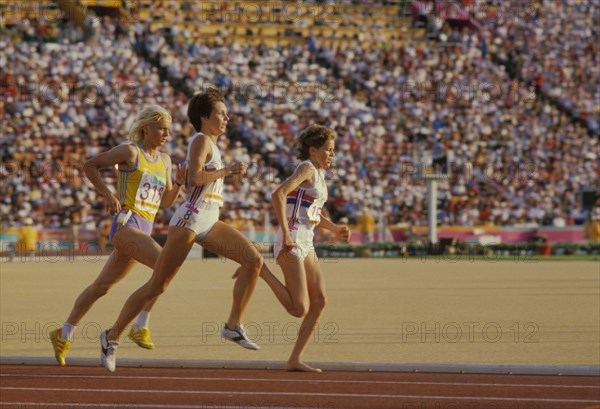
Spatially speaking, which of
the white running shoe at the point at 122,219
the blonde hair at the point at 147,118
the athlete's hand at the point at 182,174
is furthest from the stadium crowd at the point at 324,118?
the athlete's hand at the point at 182,174

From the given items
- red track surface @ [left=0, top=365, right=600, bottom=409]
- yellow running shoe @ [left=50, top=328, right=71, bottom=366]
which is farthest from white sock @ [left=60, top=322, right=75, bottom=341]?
red track surface @ [left=0, top=365, right=600, bottom=409]

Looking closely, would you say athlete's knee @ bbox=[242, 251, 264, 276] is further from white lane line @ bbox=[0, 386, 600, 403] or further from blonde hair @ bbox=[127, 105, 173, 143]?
blonde hair @ bbox=[127, 105, 173, 143]

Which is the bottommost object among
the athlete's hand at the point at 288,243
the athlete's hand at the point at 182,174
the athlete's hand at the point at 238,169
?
the athlete's hand at the point at 288,243

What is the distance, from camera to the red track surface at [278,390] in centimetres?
788

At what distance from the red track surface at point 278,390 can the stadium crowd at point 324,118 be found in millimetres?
25031

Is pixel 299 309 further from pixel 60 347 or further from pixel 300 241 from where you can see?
pixel 60 347

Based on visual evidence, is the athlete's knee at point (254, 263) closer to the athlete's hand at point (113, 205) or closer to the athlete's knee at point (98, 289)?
the athlete's hand at point (113, 205)

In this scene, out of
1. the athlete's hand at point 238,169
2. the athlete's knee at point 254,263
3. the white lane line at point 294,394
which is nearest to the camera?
the white lane line at point 294,394

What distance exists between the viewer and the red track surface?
7879 millimetres

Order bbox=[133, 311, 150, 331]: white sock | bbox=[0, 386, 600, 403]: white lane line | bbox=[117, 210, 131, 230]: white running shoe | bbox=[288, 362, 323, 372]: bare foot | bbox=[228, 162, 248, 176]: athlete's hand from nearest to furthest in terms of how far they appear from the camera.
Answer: bbox=[0, 386, 600, 403]: white lane line → bbox=[228, 162, 248, 176]: athlete's hand → bbox=[117, 210, 131, 230]: white running shoe → bbox=[288, 362, 323, 372]: bare foot → bbox=[133, 311, 150, 331]: white sock

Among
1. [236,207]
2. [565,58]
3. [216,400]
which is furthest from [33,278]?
[565,58]

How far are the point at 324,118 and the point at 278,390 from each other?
31.8 metres

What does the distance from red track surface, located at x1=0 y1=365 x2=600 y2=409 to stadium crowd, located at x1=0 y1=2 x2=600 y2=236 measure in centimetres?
2503

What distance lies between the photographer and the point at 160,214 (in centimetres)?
3450
